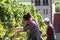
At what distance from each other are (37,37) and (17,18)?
149 cm

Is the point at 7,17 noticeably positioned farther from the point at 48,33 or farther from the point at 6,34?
the point at 48,33

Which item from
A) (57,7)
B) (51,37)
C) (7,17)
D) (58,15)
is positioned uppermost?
(7,17)

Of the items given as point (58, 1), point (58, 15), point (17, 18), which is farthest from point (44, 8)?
point (17, 18)

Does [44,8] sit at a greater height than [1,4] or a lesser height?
lesser

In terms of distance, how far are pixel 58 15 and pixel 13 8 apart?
17893 mm

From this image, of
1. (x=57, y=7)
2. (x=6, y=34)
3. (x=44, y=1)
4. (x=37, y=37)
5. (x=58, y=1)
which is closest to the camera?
(x=37, y=37)

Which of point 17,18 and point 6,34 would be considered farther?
point 17,18

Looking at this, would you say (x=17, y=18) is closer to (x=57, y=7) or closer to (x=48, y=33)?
(x=48, y=33)

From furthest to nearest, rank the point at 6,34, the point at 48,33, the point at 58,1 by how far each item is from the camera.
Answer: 1. the point at 58,1
2. the point at 48,33
3. the point at 6,34

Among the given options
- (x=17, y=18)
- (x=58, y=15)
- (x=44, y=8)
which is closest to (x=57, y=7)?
(x=44, y=8)

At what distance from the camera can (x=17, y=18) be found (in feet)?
22.6

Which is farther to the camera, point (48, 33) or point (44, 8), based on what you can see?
point (44, 8)

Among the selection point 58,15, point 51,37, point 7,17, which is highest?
point 7,17

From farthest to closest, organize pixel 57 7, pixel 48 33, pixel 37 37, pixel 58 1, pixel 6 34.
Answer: pixel 58 1 → pixel 57 7 → pixel 48 33 → pixel 6 34 → pixel 37 37
